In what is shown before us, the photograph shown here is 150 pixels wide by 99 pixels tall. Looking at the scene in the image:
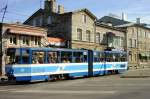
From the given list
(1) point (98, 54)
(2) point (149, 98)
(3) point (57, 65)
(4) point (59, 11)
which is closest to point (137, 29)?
(4) point (59, 11)

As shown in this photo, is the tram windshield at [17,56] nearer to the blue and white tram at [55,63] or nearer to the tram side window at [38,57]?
the blue and white tram at [55,63]

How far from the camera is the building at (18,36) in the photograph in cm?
4172

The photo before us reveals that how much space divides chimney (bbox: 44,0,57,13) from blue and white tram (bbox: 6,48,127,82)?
17.6 m

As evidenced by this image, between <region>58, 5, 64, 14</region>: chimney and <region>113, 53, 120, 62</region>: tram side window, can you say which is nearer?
<region>113, 53, 120, 62</region>: tram side window

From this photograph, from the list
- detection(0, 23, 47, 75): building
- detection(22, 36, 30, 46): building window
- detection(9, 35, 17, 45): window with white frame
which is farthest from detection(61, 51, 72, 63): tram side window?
detection(22, 36, 30, 46): building window

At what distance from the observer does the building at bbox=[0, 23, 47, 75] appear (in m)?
41.7

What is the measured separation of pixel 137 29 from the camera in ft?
253

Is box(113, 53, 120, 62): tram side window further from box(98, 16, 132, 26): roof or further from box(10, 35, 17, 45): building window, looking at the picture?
box(98, 16, 132, 26): roof

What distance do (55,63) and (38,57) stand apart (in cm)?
230

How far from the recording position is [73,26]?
54219 mm

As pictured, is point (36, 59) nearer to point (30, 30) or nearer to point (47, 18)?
point (30, 30)

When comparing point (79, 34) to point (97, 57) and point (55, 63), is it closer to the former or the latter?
point (97, 57)

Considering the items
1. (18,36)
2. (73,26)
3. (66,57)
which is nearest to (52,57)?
(66,57)

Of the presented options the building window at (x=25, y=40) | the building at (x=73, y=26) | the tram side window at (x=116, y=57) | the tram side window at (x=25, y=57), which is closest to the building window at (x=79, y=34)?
the building at (x=73, y=26)
